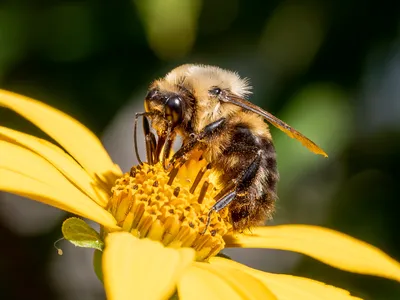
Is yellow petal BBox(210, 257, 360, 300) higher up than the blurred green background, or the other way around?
the blurred green background

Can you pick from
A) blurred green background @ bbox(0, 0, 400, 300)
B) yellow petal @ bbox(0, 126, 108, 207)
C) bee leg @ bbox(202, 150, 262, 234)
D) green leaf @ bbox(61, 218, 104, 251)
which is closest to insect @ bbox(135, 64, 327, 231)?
bee leg @ bbox(202, 150, 262, 234)

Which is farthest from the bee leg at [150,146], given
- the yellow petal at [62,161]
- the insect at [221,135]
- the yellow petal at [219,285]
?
the yellow petal at [219,285]

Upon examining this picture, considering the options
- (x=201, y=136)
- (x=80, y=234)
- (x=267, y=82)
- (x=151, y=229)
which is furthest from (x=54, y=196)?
(x=267, y=82)

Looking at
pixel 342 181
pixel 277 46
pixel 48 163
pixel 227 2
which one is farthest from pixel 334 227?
pixel 48 163

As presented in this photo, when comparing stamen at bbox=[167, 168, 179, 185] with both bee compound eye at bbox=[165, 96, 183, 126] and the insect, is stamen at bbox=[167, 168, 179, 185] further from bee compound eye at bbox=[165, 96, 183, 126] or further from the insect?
bee compound eye at bbox=[165, 96, 183, 126]

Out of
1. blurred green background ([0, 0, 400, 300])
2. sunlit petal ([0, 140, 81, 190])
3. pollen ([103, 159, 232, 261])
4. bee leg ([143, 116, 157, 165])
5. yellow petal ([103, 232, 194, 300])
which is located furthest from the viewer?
blurred green background ([0, 0, 400, 300])

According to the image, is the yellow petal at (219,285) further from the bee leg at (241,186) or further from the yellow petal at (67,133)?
the yellow petal at (67,133)

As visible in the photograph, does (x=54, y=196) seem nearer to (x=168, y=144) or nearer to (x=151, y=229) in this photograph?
(x=151, y=229)
